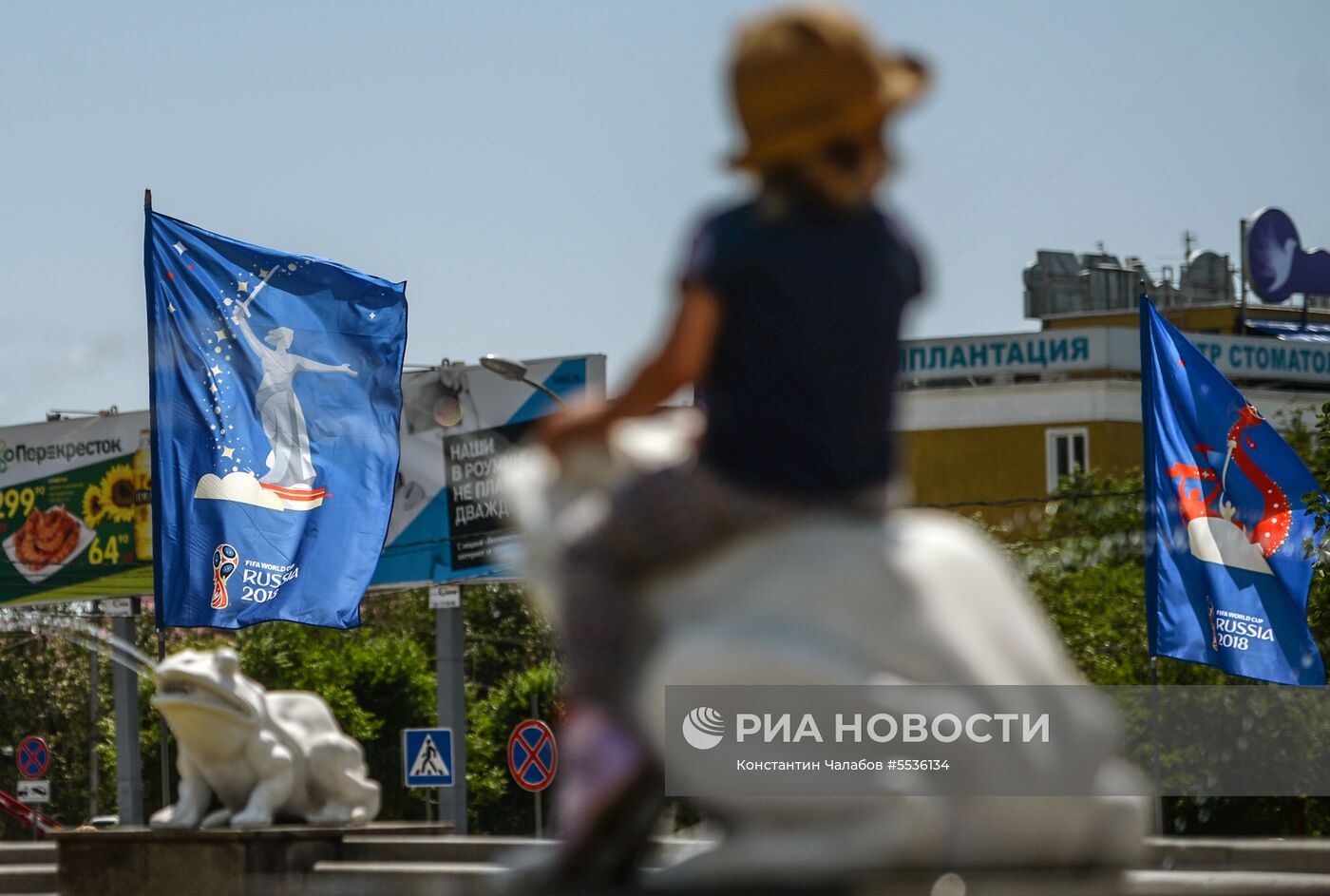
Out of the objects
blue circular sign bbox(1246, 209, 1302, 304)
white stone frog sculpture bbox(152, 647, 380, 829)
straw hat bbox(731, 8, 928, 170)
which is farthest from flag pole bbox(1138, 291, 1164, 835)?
blue circular sign bbox(1246, 209, 1302, 304)

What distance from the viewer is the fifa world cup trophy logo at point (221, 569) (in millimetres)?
13055

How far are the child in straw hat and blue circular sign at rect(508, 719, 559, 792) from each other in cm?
1965

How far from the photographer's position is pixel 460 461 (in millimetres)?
35719

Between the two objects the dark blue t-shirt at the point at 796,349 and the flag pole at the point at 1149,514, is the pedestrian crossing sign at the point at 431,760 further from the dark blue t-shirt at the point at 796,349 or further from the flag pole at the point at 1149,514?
the dark blue t-shirt at the point at 796,349

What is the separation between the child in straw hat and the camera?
395cm

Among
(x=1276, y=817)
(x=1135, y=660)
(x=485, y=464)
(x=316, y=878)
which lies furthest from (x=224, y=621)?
(x=1135, y=660)

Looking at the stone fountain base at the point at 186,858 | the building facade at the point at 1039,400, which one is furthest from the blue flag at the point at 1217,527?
the building facade at the point at 1039,400

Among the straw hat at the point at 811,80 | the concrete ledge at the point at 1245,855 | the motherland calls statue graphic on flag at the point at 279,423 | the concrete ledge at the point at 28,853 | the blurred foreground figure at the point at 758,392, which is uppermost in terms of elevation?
the motherland calls statue graphic on flag at the point at 279,423

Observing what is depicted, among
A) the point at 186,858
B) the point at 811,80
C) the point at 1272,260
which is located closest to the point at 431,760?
the point at 186,858

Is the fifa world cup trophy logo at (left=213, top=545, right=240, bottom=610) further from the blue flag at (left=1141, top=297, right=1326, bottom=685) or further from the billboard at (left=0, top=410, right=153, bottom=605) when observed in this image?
the billboard at (left=0, top=410, right=153, bottom=605)

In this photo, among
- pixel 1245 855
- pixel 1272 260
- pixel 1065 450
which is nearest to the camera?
pixel 1245 855

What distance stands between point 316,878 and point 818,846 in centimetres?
498

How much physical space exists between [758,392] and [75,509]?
38.0 meters

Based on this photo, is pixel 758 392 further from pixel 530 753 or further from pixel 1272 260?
pixel 1272 260
